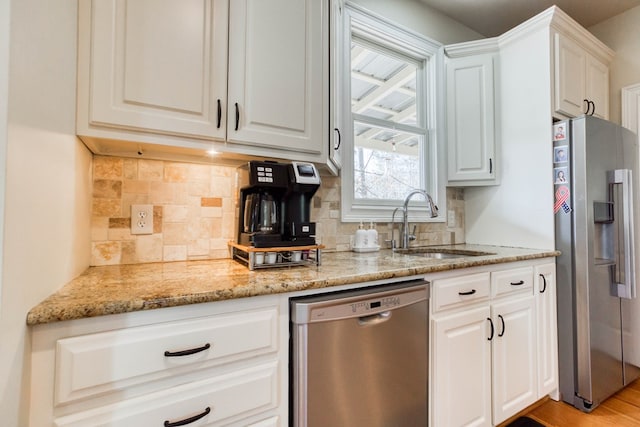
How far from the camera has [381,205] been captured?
2.12 meters

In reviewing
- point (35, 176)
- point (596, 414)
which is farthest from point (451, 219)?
point (35, 176)

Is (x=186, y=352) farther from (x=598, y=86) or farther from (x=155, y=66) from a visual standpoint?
(x=598, y=86)

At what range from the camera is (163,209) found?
140 centimetres

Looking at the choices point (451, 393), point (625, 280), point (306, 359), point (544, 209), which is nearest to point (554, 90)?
point (544, 209)

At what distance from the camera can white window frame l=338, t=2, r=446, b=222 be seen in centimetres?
194

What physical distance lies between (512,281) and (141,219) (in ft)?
6.22

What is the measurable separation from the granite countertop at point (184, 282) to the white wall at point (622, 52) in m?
2.25

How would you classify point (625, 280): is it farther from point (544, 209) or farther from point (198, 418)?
point (198, 418)

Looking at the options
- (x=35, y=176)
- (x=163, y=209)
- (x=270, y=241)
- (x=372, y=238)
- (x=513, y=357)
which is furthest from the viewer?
(x=372, y=238)

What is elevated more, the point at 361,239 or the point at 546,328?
the point at 361,239

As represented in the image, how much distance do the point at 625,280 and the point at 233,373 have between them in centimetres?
249

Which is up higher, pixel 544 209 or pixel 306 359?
pixel 544 209

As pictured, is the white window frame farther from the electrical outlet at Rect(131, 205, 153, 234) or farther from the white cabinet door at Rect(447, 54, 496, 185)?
the electrical outlet at Rect(131, 205, 153, 234)

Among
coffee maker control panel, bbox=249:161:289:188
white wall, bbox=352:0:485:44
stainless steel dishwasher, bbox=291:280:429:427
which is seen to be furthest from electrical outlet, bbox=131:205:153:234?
white wall, bbox=352:0:485:44
